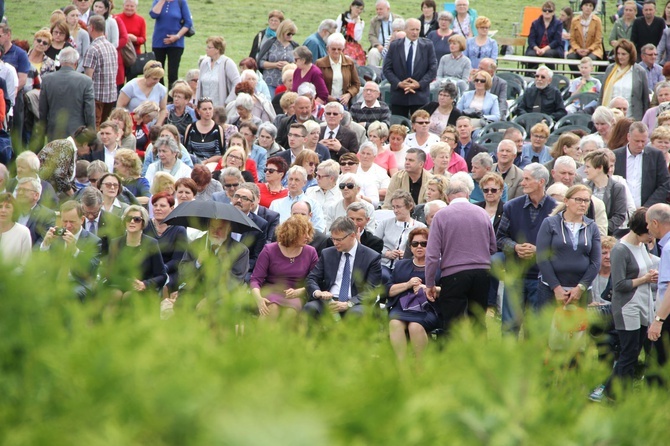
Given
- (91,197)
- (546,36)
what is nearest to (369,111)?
(91,197)

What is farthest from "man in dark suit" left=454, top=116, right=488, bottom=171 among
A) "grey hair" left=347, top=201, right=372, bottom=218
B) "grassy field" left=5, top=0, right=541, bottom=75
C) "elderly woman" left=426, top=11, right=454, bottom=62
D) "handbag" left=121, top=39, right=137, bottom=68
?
"grassy field" left=5, top=0, right=541, bottom=75

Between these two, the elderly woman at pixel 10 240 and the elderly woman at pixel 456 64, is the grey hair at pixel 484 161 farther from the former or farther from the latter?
Result: the elderly woman at pixel 10 240

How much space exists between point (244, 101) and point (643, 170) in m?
5.37

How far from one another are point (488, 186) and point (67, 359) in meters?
7.60

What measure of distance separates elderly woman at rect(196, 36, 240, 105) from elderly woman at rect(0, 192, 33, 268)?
10410mm

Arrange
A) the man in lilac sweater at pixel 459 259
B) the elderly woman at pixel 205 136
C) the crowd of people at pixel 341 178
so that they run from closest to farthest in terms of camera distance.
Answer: the crowd of people at pixel 341 178, the man in lilac sweater at pixel 459 259, the elderly woman at pixel 205 136

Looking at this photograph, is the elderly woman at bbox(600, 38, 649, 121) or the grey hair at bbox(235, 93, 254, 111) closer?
the grey hair at bbox(235, 93, 254, 111)

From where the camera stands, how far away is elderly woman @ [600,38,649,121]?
1374cm

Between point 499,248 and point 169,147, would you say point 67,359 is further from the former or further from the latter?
point 169,147

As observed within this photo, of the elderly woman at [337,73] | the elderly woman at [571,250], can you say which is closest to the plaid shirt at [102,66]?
the elderly woman at [337,73]

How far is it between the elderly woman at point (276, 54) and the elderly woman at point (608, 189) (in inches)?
278

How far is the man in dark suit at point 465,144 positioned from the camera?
12430mm

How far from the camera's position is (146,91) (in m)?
13.9

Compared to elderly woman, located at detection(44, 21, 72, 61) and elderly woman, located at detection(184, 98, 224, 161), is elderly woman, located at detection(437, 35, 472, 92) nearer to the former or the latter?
elderly woman, located at detection(184, 98, 224, 161)
